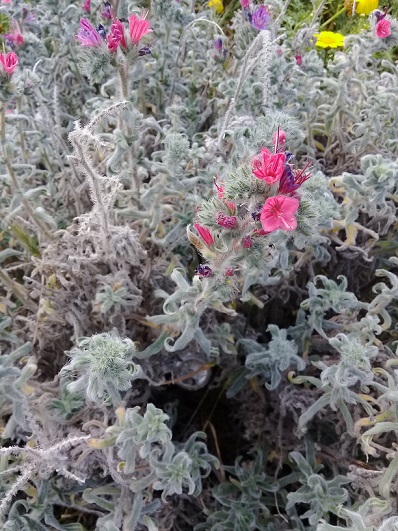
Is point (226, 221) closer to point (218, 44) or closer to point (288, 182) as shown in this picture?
point (288, 182)

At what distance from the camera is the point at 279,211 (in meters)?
0.89

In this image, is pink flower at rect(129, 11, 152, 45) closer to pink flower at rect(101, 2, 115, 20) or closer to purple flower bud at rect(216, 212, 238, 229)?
pink flower at rect(101, 2, 115, 20)

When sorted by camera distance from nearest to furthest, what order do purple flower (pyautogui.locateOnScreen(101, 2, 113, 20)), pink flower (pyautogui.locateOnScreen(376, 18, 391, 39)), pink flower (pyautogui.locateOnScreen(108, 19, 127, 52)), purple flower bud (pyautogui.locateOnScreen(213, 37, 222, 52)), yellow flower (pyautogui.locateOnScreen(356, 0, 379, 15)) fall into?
pink flower (pyautogui.locateOnScreen(108, 19, 127, 52)) → purple flower (pyautogui.locateOnScreen(101, 2, 113, 20)) → pink flower (pyautogui.locateOnScreen(376, 18, 391, 39)) → purple flower bud (pyautogui.locateOnScreen(213, 37, 222, 52)) → yellow flower (pyautogui.locateOnScreen(356, 0, 379, 15))

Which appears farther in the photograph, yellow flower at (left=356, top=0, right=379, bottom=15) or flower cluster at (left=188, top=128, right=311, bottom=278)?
yellow flower at (left=356, top=0, right=379, bottom=15)

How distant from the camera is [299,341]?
1561 millimetres

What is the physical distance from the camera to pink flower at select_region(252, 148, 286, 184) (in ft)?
2.92

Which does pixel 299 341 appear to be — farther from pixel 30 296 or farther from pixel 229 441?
pixel 30 296

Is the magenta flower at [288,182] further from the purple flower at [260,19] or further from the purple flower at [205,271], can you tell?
the purple flower at [260,19]

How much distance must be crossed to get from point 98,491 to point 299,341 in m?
0.64

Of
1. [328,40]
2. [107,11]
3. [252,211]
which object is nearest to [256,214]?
[252,211]

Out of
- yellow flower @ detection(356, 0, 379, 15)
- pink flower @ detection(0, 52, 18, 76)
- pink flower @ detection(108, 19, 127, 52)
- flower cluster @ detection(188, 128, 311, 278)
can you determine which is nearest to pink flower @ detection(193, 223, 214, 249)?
flower cluster @ detection(188, 128, 311, 278)

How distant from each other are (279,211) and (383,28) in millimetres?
990

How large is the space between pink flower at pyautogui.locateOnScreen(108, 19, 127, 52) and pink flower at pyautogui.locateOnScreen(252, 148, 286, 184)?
48cm

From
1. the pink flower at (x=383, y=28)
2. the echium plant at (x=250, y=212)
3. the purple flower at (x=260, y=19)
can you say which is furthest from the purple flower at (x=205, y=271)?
the pink flower at (x=383, y=28)
